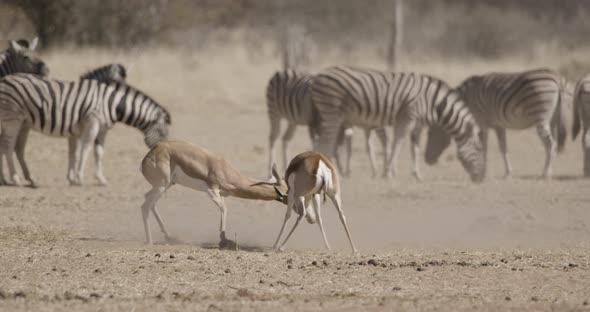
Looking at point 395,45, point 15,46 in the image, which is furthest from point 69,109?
point 395,45

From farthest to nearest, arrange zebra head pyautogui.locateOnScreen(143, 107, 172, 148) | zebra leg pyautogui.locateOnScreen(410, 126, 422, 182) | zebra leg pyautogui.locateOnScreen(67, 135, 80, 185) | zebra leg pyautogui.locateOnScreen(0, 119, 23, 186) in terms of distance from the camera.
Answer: zebra leg pyautogui.locateOnScreen(410, 126, 422, 182)
zebra head pyautogui.locateOnScreen(143, 107, 172, 148)
zebra leg pyautogui.locateOnScreen(67, 135, 80, 185)
zebra leg pyautogui.locateOnScreen(0, 119, 23, 186)

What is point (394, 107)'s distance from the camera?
1567 cm

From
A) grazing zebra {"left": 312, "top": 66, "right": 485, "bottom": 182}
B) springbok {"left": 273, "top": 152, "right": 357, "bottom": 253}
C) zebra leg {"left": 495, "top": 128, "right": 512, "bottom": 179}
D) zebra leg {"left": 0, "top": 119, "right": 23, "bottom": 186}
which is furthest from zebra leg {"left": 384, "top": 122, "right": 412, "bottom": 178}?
springbok {"left": 273, "top": 152, "right": 357, "bottom": 253}

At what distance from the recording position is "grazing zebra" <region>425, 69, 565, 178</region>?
15.8 meters

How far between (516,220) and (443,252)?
2.29 metres

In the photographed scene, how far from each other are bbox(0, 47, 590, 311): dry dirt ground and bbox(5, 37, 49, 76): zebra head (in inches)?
59.2

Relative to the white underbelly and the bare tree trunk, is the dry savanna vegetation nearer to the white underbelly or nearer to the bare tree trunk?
the white underbelly

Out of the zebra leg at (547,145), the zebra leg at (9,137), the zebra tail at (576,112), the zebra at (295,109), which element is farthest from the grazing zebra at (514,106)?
the zebra leg at (9,137)

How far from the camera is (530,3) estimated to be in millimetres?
48625

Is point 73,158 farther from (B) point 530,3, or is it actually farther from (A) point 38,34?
(B) point 530,3

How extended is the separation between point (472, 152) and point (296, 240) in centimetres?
611

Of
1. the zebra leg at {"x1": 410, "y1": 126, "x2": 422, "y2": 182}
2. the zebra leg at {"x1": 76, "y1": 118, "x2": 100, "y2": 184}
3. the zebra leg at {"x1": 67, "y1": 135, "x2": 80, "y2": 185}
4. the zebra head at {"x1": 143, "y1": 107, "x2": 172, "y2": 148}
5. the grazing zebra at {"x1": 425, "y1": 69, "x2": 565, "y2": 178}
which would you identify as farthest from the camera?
the grazing zebra at {"x1": 425, "y1": 69, "x2": 565, "y2": 178}

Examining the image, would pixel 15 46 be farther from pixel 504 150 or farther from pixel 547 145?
pixel 547 145

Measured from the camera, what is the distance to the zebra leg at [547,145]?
1523 centimetres
